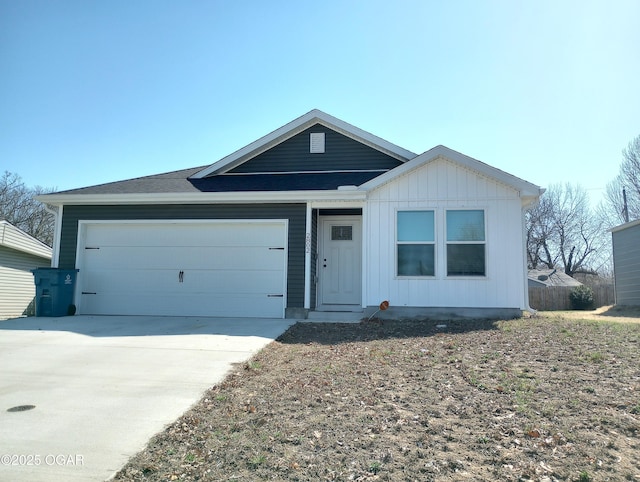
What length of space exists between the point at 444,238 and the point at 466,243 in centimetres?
46

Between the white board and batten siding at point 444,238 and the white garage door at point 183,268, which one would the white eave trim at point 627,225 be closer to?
the white board and batten siding at point 444,238

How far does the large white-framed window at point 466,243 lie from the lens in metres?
9.03

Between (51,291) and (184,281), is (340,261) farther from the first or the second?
(51,291)

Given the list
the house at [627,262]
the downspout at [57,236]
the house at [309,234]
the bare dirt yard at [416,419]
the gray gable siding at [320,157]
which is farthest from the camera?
the house at [627,262]

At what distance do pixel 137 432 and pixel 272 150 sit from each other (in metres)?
9.22

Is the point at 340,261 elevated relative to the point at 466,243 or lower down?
lower down

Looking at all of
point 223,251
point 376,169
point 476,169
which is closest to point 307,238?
point 223,251

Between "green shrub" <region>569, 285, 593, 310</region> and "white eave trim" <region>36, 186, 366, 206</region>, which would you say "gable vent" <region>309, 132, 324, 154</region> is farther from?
"green shrub" <region>569, 285, 593, 310</region>

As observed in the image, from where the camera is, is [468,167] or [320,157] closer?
[468,167]

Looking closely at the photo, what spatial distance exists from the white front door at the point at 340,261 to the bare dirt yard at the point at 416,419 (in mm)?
4447

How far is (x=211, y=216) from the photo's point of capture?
10078 mm

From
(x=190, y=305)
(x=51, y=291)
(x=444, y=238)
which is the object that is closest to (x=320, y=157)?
(x=444, y=238)

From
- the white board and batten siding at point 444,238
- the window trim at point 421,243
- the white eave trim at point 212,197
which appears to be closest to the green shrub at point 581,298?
the white board and batten siding at point 444,238

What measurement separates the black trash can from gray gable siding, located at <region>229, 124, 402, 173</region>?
4.94m
